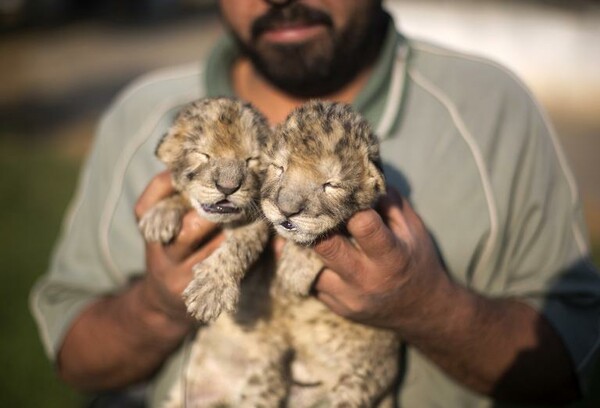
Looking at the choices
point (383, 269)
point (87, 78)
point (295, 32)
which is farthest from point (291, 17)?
point (87, 78)

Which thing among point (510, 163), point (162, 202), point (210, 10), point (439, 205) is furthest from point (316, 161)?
point (210, 10)

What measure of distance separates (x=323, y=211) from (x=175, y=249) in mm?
645

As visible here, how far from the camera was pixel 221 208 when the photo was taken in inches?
102

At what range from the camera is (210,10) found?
2292 centimetres

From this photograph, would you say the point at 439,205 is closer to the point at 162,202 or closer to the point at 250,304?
the point at 250,304

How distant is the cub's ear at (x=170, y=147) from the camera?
9.01 feet

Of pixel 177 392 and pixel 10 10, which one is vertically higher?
pixel 177 392

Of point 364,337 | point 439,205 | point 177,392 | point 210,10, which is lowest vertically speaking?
point 210,10

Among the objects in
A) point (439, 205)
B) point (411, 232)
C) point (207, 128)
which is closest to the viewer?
point (207, 128)

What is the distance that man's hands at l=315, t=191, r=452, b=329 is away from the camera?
2.56 meters

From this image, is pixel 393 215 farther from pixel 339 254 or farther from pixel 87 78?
pixel 87 78

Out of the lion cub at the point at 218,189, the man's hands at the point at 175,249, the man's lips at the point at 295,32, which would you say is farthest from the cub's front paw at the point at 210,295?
the man's lips at the point at 295,32

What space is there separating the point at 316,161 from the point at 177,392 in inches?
53.3

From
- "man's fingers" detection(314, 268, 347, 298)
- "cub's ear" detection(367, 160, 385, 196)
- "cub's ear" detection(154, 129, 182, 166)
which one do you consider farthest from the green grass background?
"cub's ear" detection(367, 160, 385, 196)
